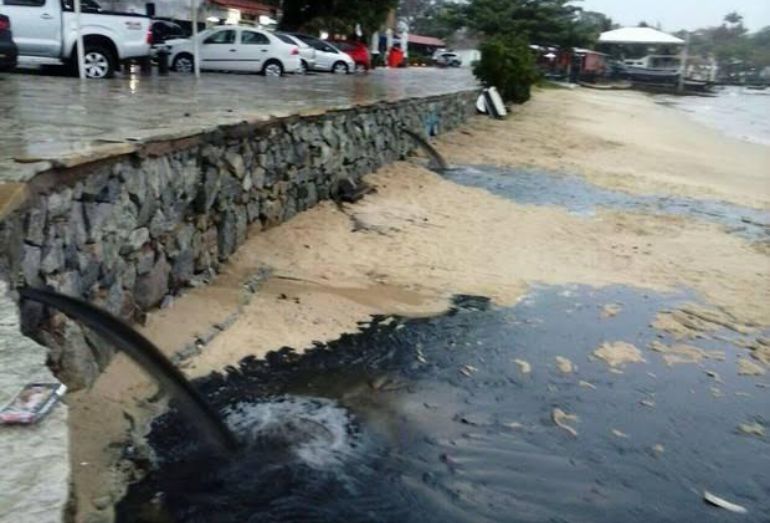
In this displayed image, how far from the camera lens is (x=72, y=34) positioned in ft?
46.9

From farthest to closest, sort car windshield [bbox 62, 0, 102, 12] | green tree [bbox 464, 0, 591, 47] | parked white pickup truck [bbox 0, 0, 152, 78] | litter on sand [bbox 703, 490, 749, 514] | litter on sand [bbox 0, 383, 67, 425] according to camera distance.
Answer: green tree [bbox 464, 0, 591, 47], car windshield [bbox 62, 0, 102, 12], parked white pickup truck [bbox 0, 0, 152, 78], litter on sand [bbox 703, 490, 749, 514], litter on sand [bbox 0, 383, 67, 425]

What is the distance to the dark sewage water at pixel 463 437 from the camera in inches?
159

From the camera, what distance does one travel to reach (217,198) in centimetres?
726

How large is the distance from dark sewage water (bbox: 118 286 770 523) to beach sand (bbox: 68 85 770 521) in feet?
0.99

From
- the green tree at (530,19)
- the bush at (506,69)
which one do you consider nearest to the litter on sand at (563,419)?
the bush at (506,69)

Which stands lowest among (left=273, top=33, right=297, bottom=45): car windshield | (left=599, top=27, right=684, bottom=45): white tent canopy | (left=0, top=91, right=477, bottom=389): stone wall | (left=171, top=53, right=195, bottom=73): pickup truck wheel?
(left=0, top=91, right=477, bottom=389): stone wall

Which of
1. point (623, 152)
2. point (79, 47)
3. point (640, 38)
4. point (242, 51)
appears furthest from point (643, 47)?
point (79, 47)

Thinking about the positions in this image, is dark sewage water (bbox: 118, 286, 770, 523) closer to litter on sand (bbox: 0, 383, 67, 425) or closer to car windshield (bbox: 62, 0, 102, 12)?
litter on sand (bbox: 0, 383, 67, 425)

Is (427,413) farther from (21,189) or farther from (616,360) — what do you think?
(21,189)

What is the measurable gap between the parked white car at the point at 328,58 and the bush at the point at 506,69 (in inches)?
191

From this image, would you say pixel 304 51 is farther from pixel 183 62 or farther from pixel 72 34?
pixel 72 34

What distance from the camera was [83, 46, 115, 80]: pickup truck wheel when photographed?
15.0 metres

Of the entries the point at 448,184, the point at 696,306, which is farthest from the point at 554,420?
the point at 448,184

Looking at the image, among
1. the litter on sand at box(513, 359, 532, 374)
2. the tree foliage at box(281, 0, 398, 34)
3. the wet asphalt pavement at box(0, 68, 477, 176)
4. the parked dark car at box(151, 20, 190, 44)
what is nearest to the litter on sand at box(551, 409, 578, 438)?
the litter on sand at box(513, 359, 532, 374)
